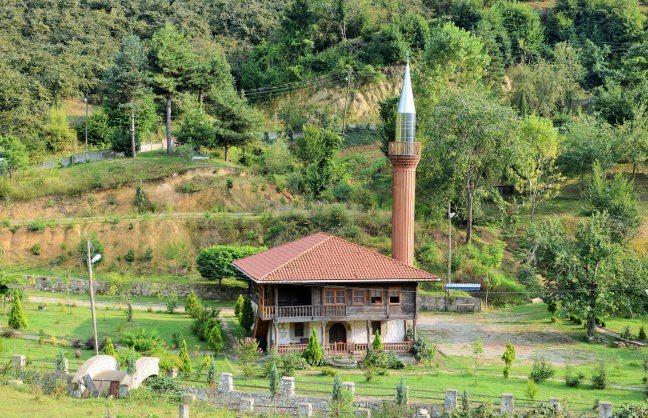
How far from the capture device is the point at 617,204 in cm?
5469

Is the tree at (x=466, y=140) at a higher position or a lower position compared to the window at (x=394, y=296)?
higher

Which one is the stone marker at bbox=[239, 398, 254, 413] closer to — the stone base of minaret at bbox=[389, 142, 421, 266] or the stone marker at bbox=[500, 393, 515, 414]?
the stone marker at bbox=[500, 393, 515, 414]

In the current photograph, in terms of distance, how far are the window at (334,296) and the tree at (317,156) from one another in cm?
1985

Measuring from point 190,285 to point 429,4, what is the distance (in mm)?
50067

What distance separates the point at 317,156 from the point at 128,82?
13.8 m

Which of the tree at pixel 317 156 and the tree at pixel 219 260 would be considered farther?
the tree at pixel 317 156

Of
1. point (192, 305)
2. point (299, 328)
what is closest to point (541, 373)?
point (299, 328)

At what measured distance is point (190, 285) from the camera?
5194 cm

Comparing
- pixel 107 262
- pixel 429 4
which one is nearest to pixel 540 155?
pixel 107 262

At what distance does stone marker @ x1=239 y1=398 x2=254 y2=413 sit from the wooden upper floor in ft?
29.1

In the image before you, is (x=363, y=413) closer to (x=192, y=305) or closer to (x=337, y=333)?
(x=337, y=333)

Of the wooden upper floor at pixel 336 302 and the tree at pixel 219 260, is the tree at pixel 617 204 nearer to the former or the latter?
the wooden upper floor at pixel 336 302

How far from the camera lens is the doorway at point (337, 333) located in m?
42.5

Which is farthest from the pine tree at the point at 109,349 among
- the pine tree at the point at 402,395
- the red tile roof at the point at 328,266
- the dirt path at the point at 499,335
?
the dirt path at the point at 499,335
